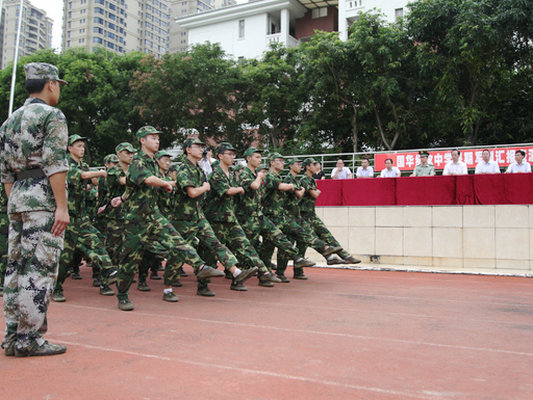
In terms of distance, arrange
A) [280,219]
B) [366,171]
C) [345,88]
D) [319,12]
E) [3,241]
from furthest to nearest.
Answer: [319,12] → [345,88] → [366,171] → [280,219] → [3,241]

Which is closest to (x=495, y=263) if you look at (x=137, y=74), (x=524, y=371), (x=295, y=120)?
(x=524, y=371)

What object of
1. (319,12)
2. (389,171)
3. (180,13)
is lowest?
(389,171)

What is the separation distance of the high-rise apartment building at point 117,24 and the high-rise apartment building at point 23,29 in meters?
12.1

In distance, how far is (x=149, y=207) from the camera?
220 inches

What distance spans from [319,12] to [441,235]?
1039 inches

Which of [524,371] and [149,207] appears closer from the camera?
[524,371]

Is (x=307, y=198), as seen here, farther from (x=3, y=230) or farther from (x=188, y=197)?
(x=3, y=230)

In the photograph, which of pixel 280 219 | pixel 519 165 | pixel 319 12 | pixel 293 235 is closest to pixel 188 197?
pixel 280 219

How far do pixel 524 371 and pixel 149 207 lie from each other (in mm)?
3901

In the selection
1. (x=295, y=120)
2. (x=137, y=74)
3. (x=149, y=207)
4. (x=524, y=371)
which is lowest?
(x=524, y=371)

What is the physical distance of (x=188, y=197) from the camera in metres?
6.33

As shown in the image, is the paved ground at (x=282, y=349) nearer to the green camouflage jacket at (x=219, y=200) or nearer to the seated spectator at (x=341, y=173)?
Answer: the green camouflage jacket at (x=219, y=200)

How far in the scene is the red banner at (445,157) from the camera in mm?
12195

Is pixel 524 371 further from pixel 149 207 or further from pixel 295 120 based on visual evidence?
pixel 295 120
